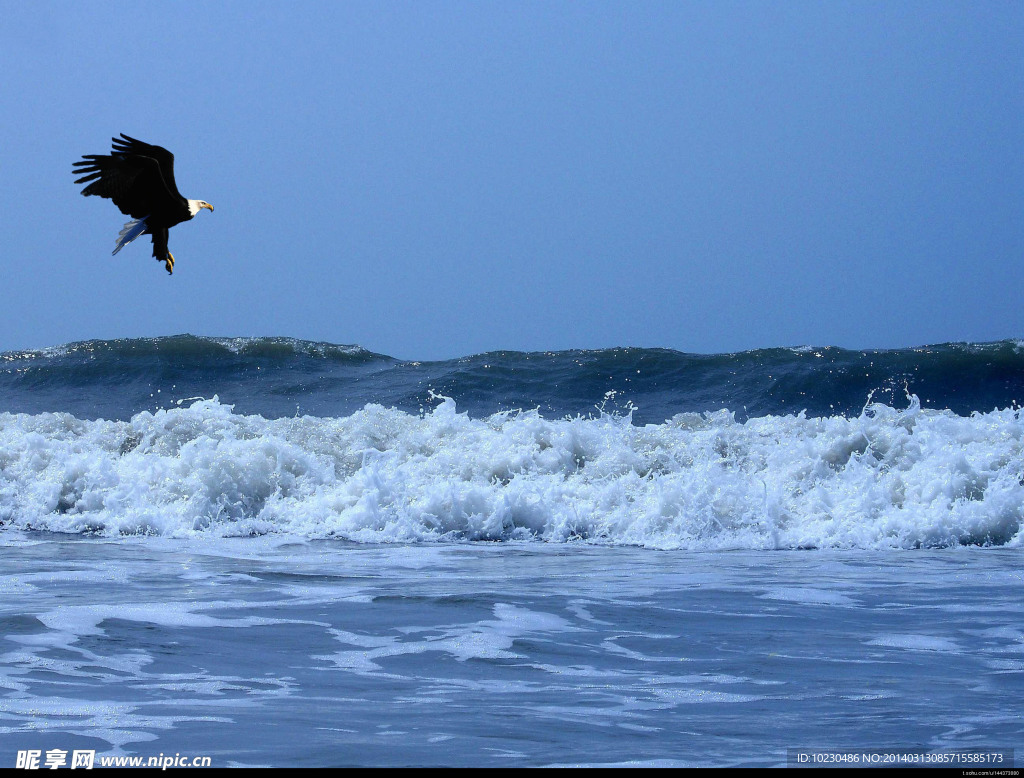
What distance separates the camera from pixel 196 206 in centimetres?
671

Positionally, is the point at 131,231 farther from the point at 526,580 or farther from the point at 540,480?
the point at 540,480

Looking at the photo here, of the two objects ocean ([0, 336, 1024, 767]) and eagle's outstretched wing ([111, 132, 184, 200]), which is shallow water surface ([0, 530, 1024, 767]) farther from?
eagle's outstretched wing ([111, 132, 184, 200])

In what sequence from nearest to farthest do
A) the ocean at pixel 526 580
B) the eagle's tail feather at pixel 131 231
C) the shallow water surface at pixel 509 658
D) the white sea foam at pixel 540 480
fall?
the shallow water surface at pixel 509 658 < the ocean at pixel 526 580 < the eagle's tail feather at pixel 131 231 < the white sea foam at pixel 540 480

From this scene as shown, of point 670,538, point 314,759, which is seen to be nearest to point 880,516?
point 670,538

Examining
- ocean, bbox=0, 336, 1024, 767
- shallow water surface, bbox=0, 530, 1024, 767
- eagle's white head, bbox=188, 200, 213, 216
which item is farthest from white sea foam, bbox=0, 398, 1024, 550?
eagle's white head, bbox=188, 200, 213, 216

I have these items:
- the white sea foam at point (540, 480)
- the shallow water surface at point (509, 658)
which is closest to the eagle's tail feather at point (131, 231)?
the shallow water surface at point (509, 658)

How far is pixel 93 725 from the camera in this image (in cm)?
407

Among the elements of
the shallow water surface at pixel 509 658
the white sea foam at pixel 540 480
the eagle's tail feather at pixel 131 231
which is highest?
the eagle's tail feather at pixel 131 231

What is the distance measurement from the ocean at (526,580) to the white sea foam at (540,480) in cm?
4

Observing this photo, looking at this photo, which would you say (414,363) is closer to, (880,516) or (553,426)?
(553,426)

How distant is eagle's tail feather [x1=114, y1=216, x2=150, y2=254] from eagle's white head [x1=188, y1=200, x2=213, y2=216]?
0.85ft

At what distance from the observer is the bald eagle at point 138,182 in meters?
6.49

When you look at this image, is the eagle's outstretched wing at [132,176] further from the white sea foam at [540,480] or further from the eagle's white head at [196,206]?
the white sea foam at [540,480]

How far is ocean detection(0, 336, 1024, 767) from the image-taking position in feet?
13.4
